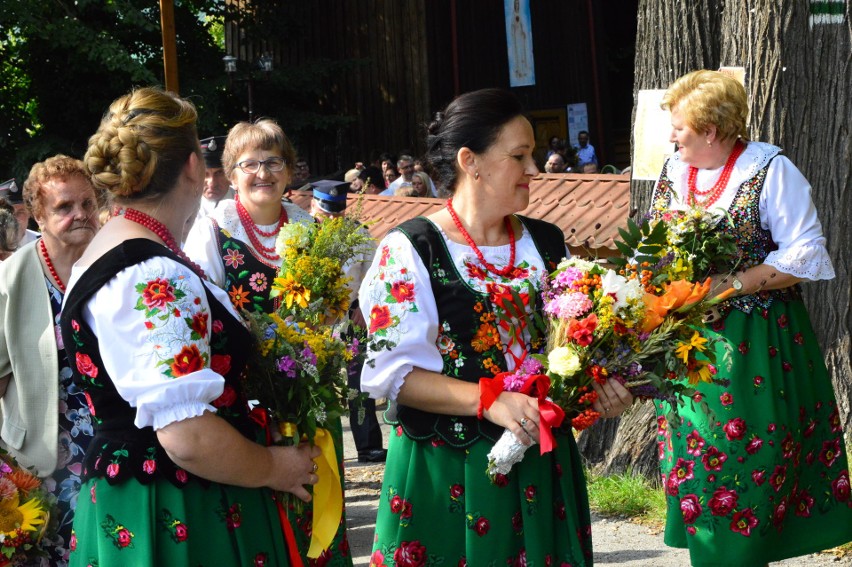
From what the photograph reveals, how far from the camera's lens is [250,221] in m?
4.84

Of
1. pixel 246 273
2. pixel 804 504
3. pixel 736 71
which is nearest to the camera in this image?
pixel 804 504

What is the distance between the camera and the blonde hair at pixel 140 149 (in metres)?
2.58

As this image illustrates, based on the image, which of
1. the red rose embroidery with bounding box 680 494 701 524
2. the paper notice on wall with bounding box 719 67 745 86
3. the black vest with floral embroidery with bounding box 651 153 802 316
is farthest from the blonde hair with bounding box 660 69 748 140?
the red rose embroidery with bounding box 680 494 701 524

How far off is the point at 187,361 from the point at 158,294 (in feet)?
0.50

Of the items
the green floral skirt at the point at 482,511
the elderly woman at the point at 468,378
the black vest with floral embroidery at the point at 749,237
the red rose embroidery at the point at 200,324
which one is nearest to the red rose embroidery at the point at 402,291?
the elderly woman at the point at 468,378

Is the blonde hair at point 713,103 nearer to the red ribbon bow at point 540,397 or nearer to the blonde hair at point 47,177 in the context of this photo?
the red ribbon bow at point 540,397

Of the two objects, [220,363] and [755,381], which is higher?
[220,363]

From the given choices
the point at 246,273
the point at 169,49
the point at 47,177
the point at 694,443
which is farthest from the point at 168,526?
the point at 169,49

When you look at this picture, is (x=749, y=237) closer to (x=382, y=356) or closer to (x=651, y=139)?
(x=651, y=139)

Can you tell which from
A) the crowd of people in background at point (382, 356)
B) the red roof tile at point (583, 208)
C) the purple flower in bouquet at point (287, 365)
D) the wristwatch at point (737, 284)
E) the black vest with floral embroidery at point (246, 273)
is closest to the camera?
the crowd of people in background at point (382, 356)

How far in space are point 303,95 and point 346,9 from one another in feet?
6.36

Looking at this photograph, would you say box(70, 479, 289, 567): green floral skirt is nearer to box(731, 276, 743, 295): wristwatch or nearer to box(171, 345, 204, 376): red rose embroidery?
box(171, 345, 204, 376): red rose embroidery

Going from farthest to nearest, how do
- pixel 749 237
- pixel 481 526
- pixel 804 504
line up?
1. pixel 804 504
2. pixel 749 237
3. pixel 481 526

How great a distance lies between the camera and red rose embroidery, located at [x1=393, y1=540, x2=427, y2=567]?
327 cm
